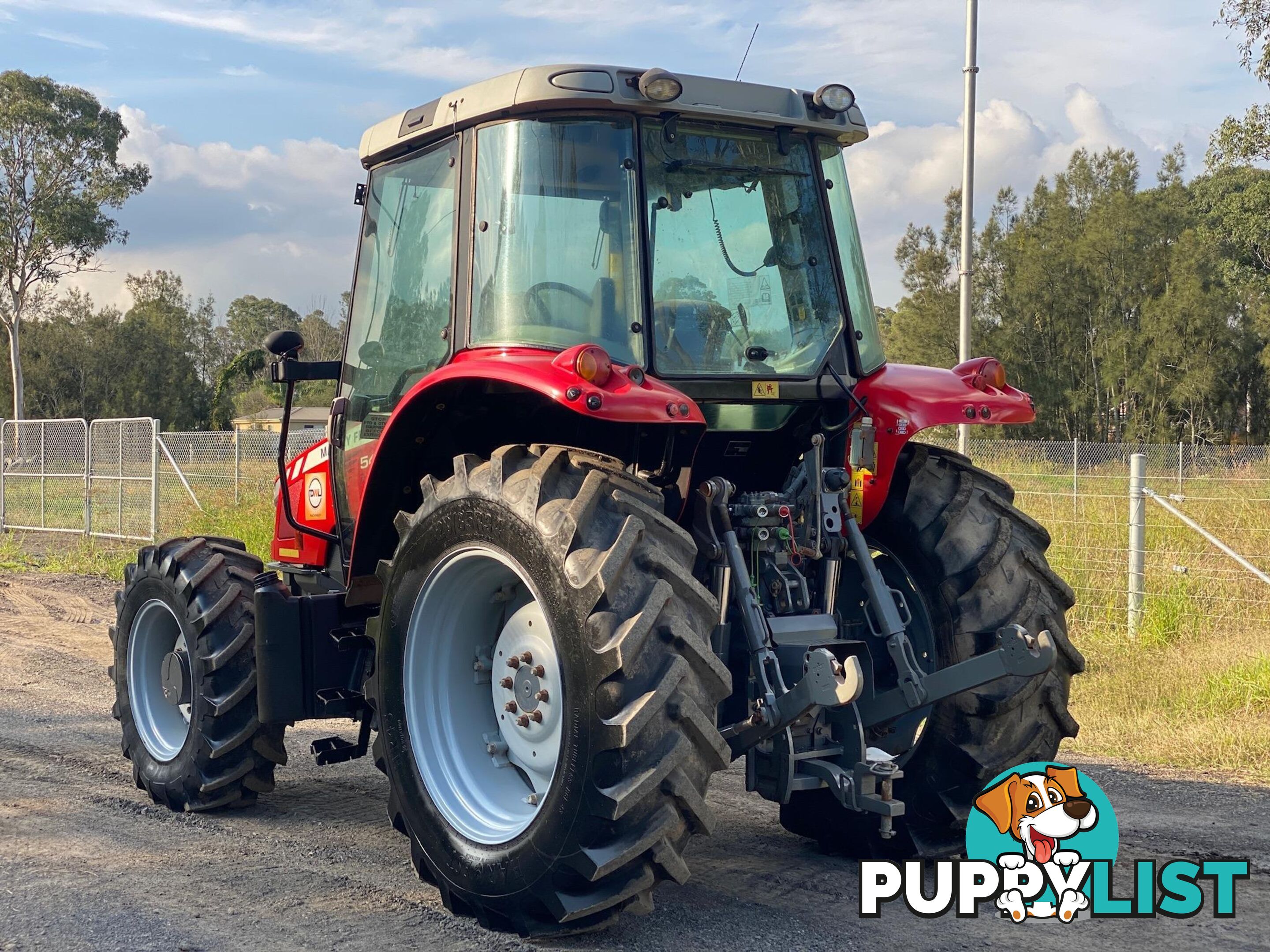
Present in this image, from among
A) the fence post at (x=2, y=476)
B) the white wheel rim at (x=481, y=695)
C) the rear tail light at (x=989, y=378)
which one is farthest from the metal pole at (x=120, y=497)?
the rear tail light at (x=989, y=378)

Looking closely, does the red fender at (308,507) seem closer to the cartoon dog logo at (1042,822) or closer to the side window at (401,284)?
the side window at (401,284)

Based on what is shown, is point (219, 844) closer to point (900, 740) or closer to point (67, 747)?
point (67, 747)

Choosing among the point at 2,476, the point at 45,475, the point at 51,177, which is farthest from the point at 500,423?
the point at 51,177

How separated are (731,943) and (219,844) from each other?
2.37m

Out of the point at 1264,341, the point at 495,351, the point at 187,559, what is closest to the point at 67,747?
the point at 187,559

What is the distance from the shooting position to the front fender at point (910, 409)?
4.64m

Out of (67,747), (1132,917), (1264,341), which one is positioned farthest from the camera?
(1264,341)

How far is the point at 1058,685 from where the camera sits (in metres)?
4.72

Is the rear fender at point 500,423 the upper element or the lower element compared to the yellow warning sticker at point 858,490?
upper

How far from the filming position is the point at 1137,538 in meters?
9.93

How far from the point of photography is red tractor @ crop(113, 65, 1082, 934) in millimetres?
3715

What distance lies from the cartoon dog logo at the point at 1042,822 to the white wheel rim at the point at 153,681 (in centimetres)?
378

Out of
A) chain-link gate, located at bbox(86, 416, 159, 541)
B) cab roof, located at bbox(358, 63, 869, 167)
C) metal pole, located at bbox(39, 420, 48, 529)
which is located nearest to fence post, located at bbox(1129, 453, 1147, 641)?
cab roof, located at bbox(358, 63, 869, 167)

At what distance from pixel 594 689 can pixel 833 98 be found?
258 centimetres
